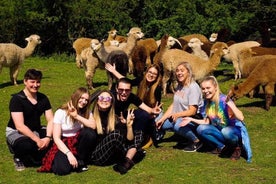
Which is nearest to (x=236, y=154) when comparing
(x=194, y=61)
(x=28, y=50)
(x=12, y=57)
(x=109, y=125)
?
(x=109, y=125)

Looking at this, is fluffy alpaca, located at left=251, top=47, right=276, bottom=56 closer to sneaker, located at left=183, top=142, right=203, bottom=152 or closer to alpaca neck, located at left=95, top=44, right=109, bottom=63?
alpaca neck, located at left=95, top=44, right=109, bottom=63

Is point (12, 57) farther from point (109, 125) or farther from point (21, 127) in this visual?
point (109, 125)

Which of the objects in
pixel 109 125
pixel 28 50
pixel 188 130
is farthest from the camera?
pixel 28 50

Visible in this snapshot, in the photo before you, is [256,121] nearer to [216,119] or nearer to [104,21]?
[216,119]

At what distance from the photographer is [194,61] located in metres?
11.5

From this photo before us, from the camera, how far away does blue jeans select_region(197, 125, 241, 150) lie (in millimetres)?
6777

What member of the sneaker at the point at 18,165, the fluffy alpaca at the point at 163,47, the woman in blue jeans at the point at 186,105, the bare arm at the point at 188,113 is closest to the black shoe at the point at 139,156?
the woman in blue jeans at the point at 186,105

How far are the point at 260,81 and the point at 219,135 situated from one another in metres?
3.88

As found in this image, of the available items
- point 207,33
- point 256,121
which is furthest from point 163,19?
point 256,121

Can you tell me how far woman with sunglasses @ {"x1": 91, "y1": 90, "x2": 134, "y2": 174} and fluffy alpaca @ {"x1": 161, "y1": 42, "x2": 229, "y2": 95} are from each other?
4913mm

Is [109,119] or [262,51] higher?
[262,51]

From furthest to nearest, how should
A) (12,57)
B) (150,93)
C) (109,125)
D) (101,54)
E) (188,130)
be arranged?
(12,57)
(101,54)
(150,93)
(188,130)
(109,125)

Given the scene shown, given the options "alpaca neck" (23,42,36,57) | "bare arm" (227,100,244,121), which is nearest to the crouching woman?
"bare arm" (227,100,244,121)

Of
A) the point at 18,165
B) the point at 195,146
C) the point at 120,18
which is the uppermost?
the point at 120,18
